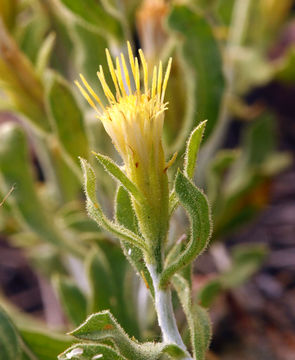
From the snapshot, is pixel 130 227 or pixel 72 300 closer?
pixel 130 227

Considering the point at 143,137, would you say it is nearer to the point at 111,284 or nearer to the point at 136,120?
the point at 136,120

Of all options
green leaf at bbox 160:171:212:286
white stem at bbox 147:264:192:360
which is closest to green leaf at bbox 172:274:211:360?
white stem at bbox 147:264:192:360

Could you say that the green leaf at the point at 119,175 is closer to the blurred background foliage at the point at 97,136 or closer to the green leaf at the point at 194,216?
the green leaf at the point at 194,216

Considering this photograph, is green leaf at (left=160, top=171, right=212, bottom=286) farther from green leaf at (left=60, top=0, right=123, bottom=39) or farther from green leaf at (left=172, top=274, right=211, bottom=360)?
green leaf at (left=60, top=0, right=123, bottom=39)

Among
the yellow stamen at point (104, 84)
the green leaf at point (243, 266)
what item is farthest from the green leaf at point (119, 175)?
the green leaf at point (243, 266)

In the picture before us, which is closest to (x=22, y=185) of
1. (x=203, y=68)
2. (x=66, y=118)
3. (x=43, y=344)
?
→ (x=66, y=118)

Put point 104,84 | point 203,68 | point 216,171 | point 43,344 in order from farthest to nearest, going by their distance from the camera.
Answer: point 216,171 < point 203,68 < point 43,344 < point 104,84
